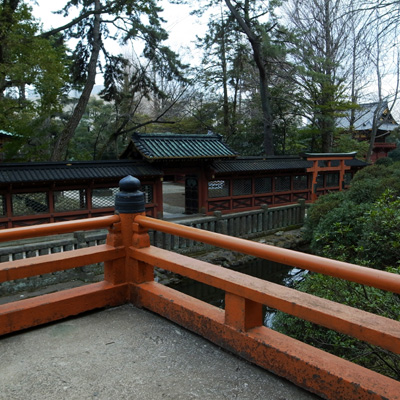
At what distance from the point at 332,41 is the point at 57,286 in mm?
22094

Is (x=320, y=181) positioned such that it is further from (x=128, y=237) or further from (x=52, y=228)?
(x=52, y=228)

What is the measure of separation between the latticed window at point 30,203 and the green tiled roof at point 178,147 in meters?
3.50

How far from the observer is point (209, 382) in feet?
7.25

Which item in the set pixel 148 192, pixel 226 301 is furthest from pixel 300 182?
pixel 226 301

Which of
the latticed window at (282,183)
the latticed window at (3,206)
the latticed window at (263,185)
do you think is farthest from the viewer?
the latticed window at (282,183)

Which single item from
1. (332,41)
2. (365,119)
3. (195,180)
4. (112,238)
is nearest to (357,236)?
(112,238)

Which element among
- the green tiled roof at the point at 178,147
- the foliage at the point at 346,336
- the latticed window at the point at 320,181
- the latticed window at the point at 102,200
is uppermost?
the green tiled roof at the point at 178,147

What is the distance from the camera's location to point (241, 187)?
15.5 m

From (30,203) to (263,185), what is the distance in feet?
29.6

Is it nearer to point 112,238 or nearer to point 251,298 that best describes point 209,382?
point 251,298

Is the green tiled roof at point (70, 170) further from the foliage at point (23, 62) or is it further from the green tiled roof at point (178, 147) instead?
the foliage at point (23, 62)

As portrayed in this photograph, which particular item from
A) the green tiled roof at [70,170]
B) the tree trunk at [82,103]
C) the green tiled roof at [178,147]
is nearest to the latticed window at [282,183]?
the green tiled roof at [178,147]

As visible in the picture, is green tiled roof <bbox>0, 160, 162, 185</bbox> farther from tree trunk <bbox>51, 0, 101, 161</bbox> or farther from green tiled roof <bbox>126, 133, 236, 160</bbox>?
tree trunk <bbox>51, 0, 101, 161</bbox>

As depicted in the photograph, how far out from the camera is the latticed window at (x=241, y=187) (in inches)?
604
